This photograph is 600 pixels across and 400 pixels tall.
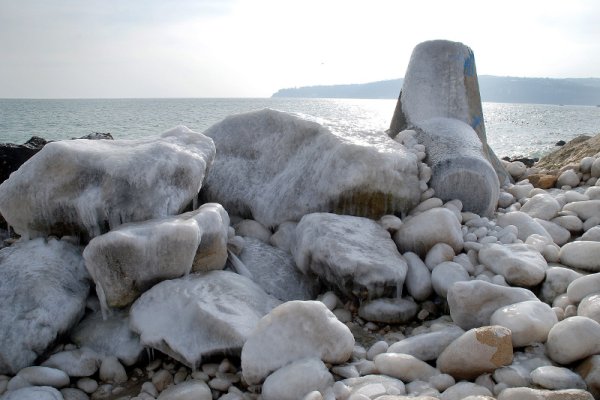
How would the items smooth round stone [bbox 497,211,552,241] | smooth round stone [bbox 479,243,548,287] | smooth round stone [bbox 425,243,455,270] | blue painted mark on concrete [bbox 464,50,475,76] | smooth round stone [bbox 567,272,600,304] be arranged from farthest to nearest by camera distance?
blue painted mark on concrete [bbox 464,50,475,76] < smooth round stone [bbox 497,211,552,241] < smooth round stone [bbox 425,243,455,270] < smooth round stone [bbox 479,243,548,287] < smooth round stone [bbox 567,272,600,304]

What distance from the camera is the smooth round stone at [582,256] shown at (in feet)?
13.5

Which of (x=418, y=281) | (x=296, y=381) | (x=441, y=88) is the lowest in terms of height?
(x=296, y=381)

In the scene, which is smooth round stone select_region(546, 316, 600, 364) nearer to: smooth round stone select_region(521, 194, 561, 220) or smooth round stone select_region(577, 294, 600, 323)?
smooth round stone select_region(577, 294, 600, 323)

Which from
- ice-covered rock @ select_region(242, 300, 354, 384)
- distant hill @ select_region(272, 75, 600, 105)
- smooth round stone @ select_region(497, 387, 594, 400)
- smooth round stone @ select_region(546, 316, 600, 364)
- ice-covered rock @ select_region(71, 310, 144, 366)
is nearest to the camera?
smooth round stone @ select_region(497, 387, 594, 400)

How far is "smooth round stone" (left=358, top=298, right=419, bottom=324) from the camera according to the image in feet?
13.6

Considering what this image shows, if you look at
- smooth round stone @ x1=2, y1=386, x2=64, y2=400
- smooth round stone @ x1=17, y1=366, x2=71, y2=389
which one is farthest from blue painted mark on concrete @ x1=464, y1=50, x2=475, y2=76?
smooth round stone @ x1=2, y1=386, x2=64, y2=400

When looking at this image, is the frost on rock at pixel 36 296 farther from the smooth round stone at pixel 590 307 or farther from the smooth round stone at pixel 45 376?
the smooth round stone at pixel 590 307

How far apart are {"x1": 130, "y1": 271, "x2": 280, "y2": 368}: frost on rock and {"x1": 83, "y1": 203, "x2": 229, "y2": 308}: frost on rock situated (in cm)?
11

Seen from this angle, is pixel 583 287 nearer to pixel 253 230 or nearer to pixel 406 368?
pixel 406 368

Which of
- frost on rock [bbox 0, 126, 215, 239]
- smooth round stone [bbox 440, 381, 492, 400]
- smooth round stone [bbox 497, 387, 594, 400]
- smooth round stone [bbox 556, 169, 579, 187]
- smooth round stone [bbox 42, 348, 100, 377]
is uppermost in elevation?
frost on rock [bbox 0, 126, 215, 239]

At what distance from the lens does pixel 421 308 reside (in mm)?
4277

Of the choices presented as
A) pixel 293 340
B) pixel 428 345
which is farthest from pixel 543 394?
pixel 293 340

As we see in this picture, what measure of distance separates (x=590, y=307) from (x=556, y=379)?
2.50ft

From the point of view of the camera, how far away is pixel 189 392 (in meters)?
3.17
